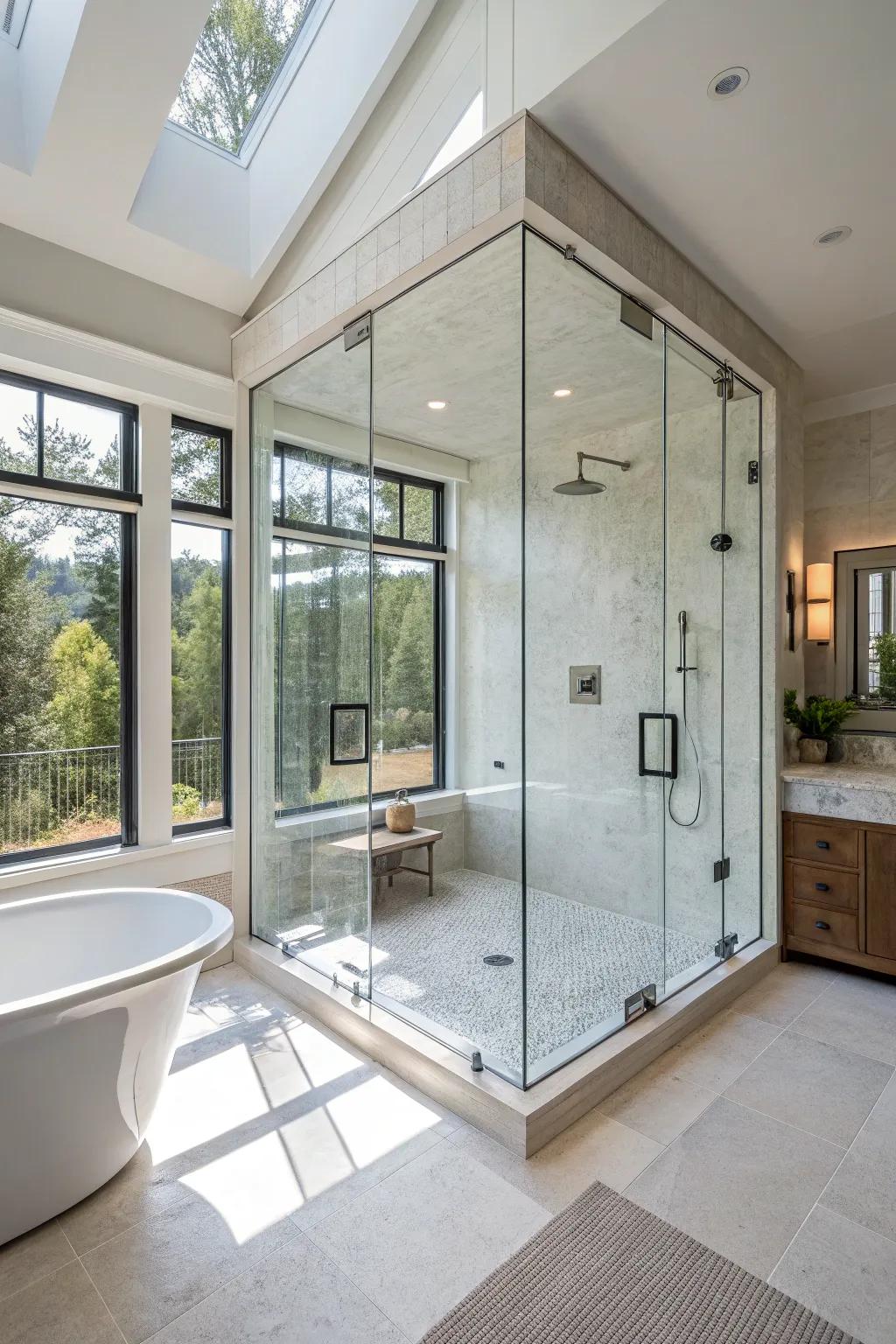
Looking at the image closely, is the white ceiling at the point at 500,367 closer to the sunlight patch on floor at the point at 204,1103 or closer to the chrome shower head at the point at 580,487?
the chrome shower head at the point at 580,487

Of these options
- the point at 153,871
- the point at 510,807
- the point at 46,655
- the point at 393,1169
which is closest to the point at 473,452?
the point at 510,807

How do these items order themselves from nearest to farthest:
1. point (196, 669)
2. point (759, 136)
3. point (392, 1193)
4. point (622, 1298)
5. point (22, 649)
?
point (622, 1298)
point (392, 1193)
point (759, 136)
point (22, 649)
point (196, 669)

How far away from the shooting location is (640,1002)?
269 centimetres

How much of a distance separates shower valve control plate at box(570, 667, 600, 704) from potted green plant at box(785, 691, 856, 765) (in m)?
1.34

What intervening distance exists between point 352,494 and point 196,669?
1177mm

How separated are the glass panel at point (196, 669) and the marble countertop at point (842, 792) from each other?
289 centimetres

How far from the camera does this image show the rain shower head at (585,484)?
3.00 m

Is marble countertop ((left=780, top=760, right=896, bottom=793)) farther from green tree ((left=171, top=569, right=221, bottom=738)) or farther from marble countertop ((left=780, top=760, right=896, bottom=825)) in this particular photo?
green tree ((left=171, top=569, right=221, bottom=738))

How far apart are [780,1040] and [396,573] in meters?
2.51

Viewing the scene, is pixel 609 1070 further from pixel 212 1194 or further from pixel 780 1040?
pixel 212 1194

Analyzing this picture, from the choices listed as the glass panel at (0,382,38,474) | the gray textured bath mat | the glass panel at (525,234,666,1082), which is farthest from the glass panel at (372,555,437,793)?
the gray textured bath mat

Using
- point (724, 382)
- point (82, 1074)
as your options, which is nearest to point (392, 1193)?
point (82, 1074)

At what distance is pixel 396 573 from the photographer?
321cm

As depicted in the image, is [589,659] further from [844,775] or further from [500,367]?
[844,775]
